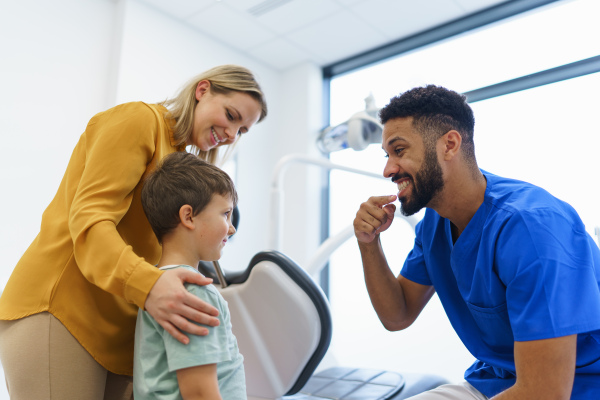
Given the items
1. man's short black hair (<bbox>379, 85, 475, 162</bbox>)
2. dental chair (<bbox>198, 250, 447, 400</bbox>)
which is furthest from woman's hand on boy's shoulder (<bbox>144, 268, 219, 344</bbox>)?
man's short black hair (<bbox>379, 85, 475, 162</bbox>)

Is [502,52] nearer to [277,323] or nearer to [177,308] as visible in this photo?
[277,323]

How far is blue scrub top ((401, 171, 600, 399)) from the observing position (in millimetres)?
1017

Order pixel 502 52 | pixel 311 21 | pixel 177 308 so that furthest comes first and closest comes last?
pixel 311 21 < pixel 502 52 < pixel 177 308

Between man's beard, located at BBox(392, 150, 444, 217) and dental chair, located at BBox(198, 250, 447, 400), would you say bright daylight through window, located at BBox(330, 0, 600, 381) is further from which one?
man's beard, located at BBox(392, 150, 444, 217)

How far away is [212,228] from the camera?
1.03 meters

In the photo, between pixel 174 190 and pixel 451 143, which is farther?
pixel 451 143

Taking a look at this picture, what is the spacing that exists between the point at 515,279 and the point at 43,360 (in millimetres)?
972

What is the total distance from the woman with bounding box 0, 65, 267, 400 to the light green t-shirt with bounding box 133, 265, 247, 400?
29 mm

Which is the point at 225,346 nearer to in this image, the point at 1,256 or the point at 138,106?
the point at 138,106

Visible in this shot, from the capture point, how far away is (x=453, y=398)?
1.32 meters

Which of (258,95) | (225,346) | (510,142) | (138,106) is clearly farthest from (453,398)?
(510,142)

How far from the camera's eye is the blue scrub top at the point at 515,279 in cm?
102

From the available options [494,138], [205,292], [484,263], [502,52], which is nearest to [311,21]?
[502,52]

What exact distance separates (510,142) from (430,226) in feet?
6.78
